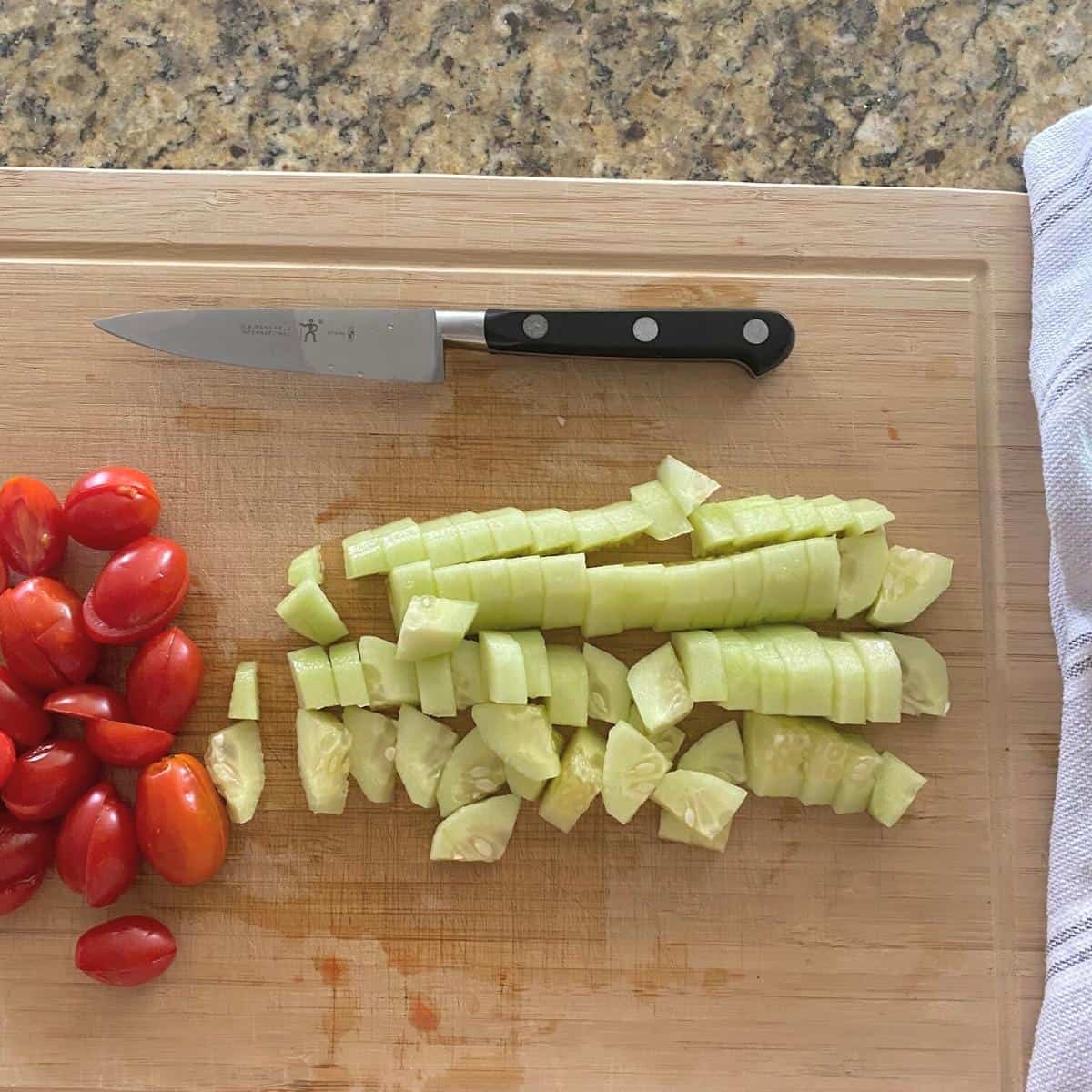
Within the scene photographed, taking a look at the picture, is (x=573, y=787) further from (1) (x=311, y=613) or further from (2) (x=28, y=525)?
(2) (x=28, y=525)

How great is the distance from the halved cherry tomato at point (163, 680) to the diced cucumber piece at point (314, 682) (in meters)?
0.21

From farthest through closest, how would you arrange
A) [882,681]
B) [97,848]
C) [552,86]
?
[552,86] < [882,681] < [97,848]

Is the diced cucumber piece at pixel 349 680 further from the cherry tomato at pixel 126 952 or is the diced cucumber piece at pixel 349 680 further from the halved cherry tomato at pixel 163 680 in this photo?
the cherry tomato at pixel 126 952

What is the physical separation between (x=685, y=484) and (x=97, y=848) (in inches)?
55.3

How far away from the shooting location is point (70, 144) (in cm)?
248

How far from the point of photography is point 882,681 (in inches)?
88.4

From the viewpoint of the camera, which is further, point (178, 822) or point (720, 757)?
point (720, 757)

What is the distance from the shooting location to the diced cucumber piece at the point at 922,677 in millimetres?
2303

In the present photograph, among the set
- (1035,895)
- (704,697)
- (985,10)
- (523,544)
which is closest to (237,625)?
(523,544)

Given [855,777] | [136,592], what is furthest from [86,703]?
[855,777]

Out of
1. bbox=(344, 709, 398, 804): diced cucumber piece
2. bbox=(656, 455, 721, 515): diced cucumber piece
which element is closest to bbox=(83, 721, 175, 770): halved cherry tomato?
bbox=(344, 709, 398, 804): diced cucumber piece

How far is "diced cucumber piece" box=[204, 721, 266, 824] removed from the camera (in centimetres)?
225

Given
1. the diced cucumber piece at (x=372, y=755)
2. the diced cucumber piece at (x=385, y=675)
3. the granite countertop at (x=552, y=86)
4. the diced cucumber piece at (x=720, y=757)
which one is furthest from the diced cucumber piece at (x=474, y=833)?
the granite countertop at (x=552, y=86)

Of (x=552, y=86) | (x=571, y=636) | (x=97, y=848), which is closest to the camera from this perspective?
(x=97, y=848)
